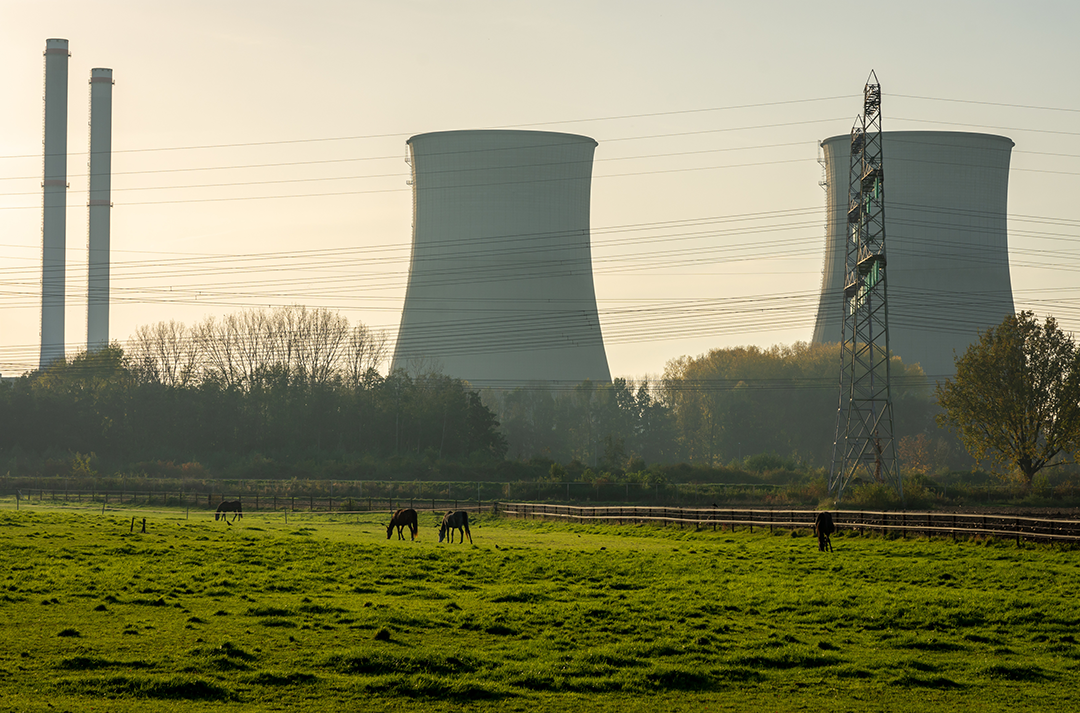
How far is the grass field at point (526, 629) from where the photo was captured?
10.3 metres

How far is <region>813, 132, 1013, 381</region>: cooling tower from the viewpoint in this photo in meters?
62.0

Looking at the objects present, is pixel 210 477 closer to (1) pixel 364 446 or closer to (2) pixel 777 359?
(1) pixel 364 446

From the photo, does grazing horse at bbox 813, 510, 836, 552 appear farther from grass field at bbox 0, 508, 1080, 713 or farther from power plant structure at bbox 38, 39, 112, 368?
power plant structure at bbox 38, 39, 112, 368

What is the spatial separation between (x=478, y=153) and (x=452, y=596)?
45108mm

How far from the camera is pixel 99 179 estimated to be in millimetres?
78438

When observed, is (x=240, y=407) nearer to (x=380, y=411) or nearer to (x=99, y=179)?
(x=380, y=411)

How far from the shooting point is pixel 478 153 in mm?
59125

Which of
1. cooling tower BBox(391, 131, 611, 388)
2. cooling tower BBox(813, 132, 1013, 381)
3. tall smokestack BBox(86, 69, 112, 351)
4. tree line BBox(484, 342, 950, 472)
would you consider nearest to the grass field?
cooling tower BBox(391, 131, 611, 388)

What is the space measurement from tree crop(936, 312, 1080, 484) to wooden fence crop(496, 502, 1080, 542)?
60.3ft

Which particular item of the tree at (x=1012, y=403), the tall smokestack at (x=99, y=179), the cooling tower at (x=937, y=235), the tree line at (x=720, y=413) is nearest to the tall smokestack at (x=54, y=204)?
the tall smokestack at (x=99, y=179)

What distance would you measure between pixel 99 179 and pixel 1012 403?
63.9 meters

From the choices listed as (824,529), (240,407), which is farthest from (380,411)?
(824,529)

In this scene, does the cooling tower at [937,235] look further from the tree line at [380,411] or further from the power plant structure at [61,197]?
the power plant structure at [61,197]

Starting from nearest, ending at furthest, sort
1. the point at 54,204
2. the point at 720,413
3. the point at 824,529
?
the point at 824,529 → the point at 54,204 → the point at 720,413
